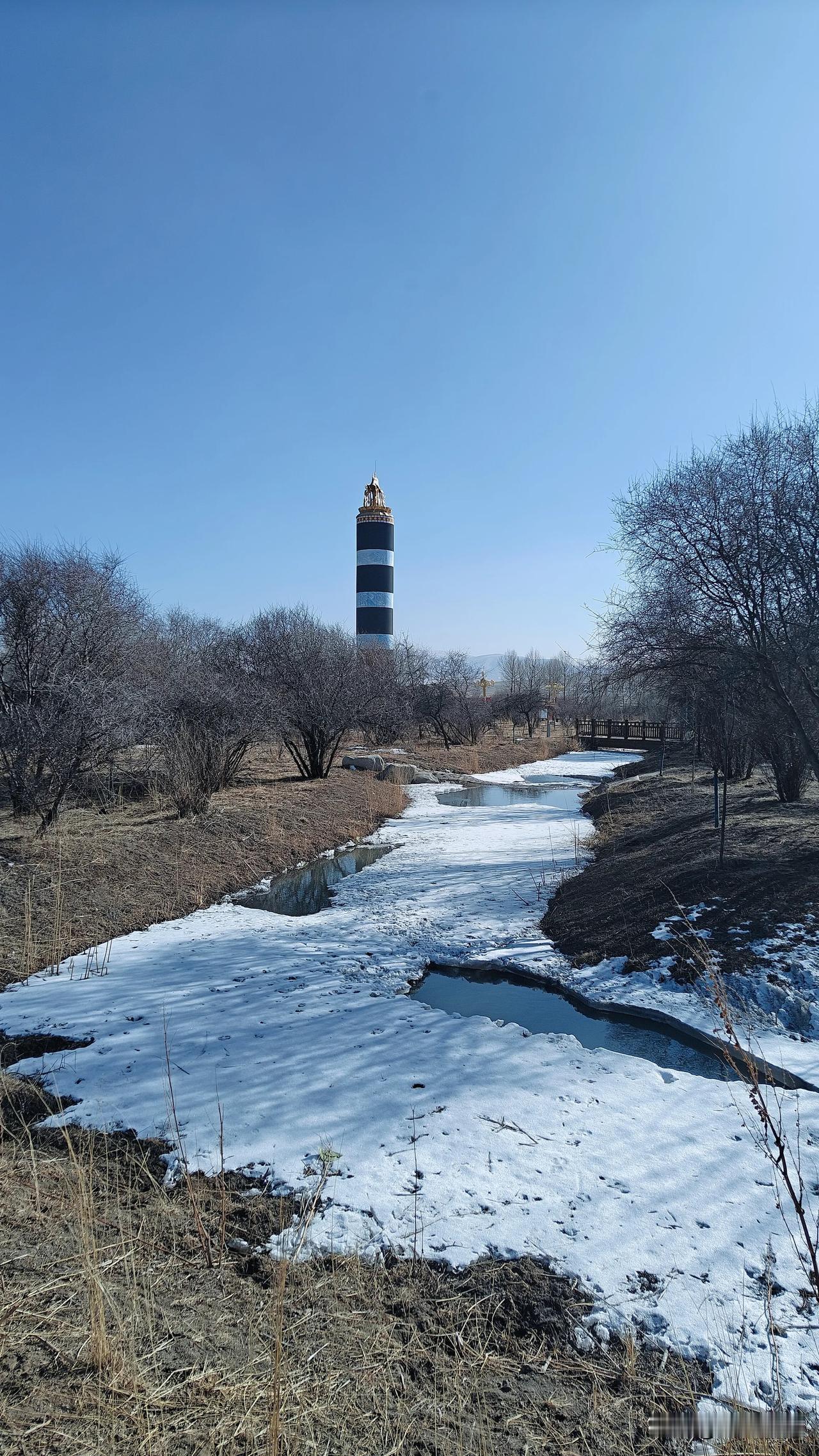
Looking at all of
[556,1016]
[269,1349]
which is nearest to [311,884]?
[556,1016]

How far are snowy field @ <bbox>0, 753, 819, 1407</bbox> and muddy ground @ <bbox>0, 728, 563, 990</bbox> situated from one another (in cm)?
73

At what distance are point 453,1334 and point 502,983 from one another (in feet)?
14.8

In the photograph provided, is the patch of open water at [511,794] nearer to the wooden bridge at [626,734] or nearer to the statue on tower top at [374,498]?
the wooden bridge at [626,734]

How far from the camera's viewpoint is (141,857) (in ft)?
33.4

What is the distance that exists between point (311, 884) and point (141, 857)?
2640mm

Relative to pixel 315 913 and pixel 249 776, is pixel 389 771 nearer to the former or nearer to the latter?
pixel 249 776

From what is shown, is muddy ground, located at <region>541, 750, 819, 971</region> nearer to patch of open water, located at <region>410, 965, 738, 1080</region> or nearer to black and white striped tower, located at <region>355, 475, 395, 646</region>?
patch of open water, located at <region>410, 965, 738, 1080</region>

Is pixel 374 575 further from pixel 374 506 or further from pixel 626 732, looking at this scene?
pixel 626 732


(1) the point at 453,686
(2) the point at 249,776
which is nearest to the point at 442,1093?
(2) the point at 249,776

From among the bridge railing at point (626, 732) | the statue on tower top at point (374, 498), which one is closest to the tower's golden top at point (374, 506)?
the statue on tower top at point (374, 498)

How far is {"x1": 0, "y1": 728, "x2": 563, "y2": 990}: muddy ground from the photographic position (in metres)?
7.95

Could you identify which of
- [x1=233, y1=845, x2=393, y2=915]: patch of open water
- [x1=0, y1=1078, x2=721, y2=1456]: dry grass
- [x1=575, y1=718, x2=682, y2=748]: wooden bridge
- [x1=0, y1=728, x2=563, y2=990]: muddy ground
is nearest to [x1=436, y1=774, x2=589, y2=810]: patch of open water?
[x1=0, y1=728, x2=563, y2=990]: muddy ground

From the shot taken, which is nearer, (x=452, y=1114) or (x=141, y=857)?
(x=452, y=1114)

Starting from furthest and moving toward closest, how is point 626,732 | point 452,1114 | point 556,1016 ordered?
1. point 626,732
2. point 556,1016
3. point 452,1114
